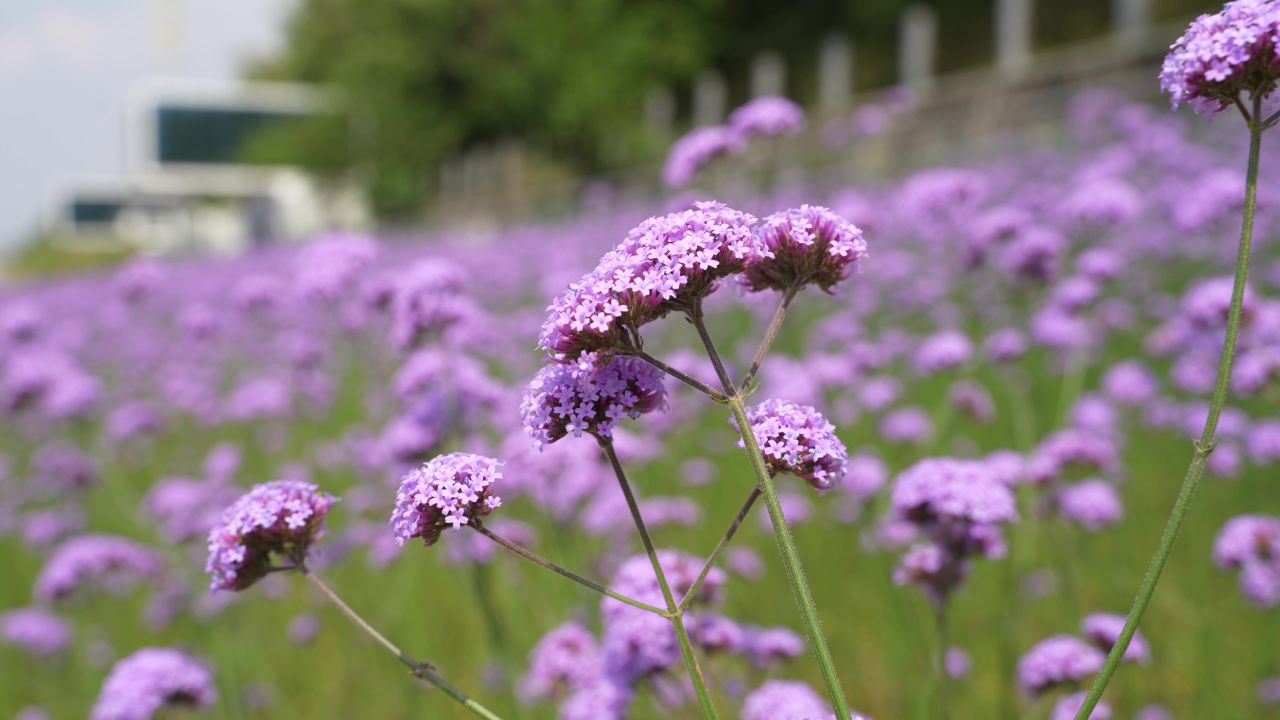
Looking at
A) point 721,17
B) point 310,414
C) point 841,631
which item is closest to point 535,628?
point 841,631

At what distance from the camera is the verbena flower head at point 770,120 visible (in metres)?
3.77

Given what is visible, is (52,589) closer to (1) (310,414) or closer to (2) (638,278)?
(2) (638,278)

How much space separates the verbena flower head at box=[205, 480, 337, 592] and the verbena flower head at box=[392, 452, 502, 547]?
307 millimetres

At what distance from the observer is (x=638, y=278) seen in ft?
4.31

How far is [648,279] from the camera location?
50.9 inches

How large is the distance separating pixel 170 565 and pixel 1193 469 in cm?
470

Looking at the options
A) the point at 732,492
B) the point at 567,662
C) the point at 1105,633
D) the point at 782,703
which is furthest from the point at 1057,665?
the point at 732,492

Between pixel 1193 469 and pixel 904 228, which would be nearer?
pixel 1193 469

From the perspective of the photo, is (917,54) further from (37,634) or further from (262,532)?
(262,532)

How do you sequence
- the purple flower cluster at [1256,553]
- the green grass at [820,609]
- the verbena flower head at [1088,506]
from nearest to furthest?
1. the purple flower cluster at [1256,553]
2. the verbena flower head at [1088,506]
3. the green grass at [820,609]

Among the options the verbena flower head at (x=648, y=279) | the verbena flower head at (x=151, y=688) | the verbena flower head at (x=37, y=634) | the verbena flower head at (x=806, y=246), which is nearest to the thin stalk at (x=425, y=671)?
the verbena flower head at (x=648, y=279)

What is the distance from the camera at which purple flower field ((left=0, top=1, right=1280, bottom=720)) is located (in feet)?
4.60

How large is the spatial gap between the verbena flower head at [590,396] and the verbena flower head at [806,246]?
240 millimetres

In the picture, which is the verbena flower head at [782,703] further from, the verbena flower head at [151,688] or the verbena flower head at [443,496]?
the verbena flower head at [151,688]
